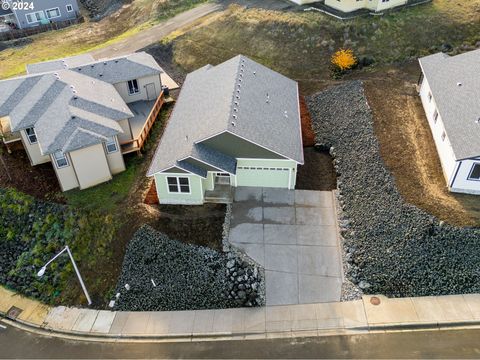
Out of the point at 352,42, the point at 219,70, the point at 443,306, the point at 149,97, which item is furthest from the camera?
the point at 352,42

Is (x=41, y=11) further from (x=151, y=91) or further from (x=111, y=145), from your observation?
(x=111, y=145)

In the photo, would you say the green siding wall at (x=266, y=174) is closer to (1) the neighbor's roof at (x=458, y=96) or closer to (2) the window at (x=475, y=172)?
(1) the neighbor's roof at (x=458, y=96)

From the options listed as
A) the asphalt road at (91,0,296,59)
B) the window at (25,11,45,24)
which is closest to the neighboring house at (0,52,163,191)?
the asphalt road at (91,0,296,59)

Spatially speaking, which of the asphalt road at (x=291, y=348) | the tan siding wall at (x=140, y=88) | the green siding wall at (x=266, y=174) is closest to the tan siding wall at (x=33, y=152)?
the tan siding wall at (x=140, y=88)

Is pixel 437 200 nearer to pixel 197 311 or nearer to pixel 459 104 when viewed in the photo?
pixel 459 104

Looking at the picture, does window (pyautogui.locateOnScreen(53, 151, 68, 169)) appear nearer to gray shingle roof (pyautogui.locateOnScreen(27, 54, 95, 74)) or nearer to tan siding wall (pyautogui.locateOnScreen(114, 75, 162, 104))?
tan siding wall (pyautogui.locateOnScreen(114, 75, 162, 104))

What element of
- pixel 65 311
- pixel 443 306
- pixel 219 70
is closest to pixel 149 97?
pixel 219 70
